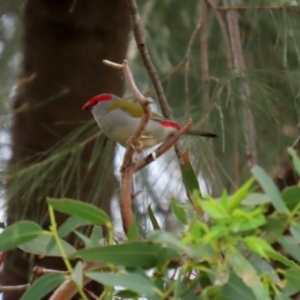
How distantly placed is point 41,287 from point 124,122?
2.75ft

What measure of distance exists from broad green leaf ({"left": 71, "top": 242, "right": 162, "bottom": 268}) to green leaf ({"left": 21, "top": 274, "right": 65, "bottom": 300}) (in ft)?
0.15

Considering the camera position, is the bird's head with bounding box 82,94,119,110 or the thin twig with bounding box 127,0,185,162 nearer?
the thin twig with bounding box 127,0,185,162

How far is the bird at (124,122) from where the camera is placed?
1.18 metres

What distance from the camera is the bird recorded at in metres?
1.18

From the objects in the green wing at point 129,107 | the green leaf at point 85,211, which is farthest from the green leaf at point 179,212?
the green wing at point 129,107

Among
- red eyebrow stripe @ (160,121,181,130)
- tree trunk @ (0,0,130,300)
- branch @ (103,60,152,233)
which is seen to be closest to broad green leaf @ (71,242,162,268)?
branch @ (103,60,152,233)

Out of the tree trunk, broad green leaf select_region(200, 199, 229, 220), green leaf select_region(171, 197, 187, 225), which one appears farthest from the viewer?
the tree trunk

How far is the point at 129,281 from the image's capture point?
1.29 ft

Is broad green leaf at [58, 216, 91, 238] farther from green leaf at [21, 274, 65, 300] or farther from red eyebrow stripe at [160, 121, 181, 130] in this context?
red eyebrow stripe at [160, 121, 181, 130]

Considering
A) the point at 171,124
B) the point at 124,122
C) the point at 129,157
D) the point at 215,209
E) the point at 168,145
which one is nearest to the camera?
the point at 215,209

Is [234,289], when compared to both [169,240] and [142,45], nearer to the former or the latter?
[169,240]

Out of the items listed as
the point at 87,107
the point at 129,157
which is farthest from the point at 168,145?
the point at 87,107

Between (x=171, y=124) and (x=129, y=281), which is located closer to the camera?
(x=129, y=281)

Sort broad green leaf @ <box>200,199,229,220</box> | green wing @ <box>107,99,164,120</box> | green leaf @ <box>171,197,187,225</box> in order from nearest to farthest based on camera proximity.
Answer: broad green leaf @ <box>200,199,229,220</box> → green leaf @ <box>171,197,187,225</box> → green wing @ <box>107,99,164,120</box>
